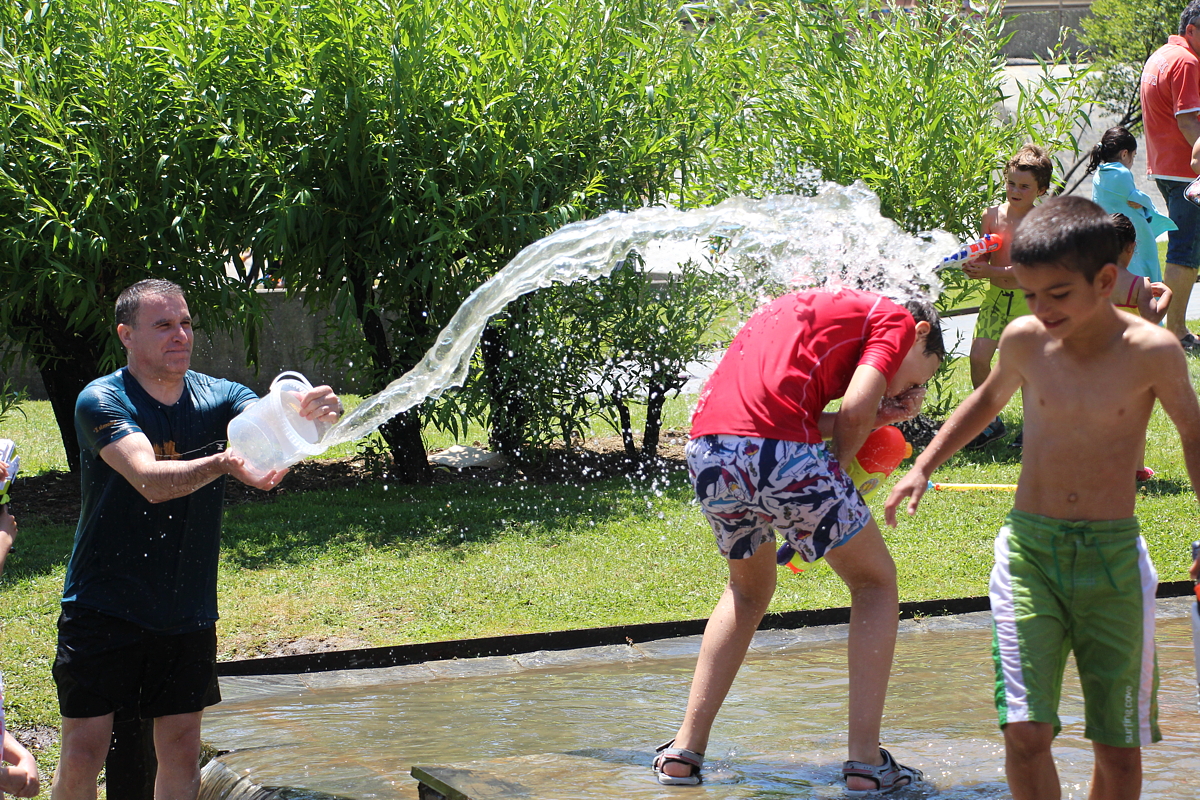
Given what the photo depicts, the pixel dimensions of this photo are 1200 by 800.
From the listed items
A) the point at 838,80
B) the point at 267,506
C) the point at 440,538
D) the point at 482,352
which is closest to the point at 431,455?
the point at 482,352

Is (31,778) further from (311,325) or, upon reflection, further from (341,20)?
(311,325)

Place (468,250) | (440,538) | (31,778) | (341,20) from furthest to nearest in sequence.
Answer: (468,250) → (341,20) → (440,538) → (31,778)

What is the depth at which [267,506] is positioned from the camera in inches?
308

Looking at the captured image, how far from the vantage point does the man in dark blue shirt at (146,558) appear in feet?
11.2

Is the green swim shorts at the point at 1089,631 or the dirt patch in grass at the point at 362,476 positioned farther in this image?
the dirt patch in grass at the point at 362,476

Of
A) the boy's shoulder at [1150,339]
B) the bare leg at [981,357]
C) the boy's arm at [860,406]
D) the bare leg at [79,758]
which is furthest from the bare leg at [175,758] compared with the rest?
the bare leg at [981,357]

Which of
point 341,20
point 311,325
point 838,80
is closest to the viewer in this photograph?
point 341,20

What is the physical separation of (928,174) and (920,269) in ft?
12.4

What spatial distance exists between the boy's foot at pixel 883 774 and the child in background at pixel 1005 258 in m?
3.79

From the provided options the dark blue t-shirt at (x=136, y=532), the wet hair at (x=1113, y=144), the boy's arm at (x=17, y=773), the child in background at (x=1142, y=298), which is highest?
the wet hair at (x=1113, y=144)

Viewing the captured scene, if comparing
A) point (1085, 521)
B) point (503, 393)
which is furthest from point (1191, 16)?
point (1085, 521)

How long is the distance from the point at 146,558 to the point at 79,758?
60 cm

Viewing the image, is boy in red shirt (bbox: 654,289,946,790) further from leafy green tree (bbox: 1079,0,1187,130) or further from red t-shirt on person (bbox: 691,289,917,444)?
leafy green tree (bbox: 1079,0,1187,130)

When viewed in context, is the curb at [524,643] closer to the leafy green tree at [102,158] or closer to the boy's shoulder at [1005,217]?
the boy's shoulder at [1005,217]
